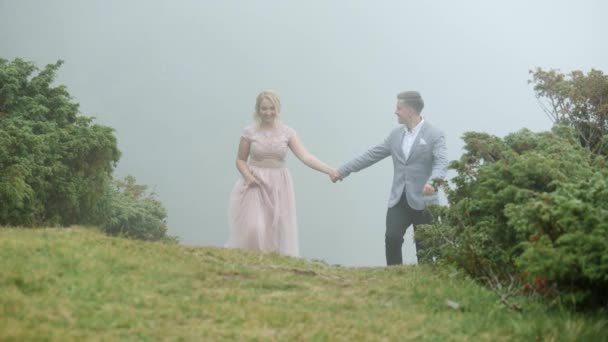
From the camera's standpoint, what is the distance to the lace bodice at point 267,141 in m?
12.8

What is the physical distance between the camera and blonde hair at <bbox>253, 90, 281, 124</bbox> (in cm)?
1261

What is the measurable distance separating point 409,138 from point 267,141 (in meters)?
2.36

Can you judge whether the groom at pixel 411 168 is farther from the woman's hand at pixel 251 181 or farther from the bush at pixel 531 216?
the woman's hand at pixel 251 181

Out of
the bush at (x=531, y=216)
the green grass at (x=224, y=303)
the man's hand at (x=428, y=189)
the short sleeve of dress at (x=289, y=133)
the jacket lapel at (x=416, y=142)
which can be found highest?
the short sleeve of dress at (x=289, y=133)

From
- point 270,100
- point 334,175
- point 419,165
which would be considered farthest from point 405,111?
point 270,100

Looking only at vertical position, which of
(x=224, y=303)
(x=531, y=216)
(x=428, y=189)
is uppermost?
(x=428, y=189)

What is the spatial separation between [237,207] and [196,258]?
3.91 meters

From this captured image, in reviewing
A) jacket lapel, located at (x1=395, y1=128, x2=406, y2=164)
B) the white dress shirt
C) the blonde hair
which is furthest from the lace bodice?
the white dress shirt

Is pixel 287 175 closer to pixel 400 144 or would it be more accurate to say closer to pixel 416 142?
pixel 400 144

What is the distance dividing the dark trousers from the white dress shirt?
754mm

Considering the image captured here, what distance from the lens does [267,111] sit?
41.6 ft

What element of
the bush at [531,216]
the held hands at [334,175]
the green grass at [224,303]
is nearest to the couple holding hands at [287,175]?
the held hands at [334,175]

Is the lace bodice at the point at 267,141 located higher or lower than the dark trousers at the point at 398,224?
higher

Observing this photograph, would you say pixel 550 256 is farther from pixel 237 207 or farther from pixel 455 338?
pixel 237 207
